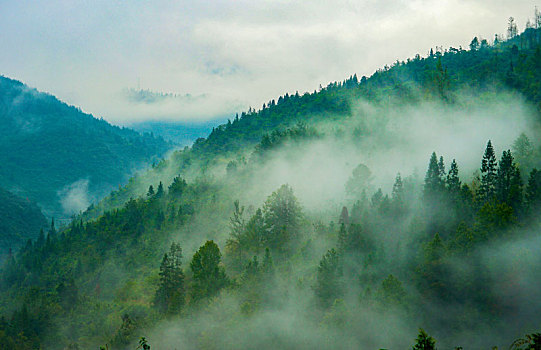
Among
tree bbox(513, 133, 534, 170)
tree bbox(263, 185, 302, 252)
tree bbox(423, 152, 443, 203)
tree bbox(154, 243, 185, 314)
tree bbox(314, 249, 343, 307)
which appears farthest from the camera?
tree bbox(263, 185, 302, 252)

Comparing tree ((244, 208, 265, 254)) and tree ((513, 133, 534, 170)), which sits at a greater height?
tree ((513, 133, 534, 170))

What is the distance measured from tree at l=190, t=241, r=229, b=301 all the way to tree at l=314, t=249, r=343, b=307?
25977mm

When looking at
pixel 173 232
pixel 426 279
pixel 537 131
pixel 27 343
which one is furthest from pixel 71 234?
pixel 537 131

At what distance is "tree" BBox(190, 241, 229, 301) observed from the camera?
4382 inches

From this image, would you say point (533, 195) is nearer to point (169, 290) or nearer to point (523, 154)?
point (523, 154)

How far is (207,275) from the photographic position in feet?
371

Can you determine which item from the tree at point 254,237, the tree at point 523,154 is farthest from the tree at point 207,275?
the tree at point 523,154

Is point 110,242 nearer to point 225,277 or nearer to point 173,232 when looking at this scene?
point 173,232

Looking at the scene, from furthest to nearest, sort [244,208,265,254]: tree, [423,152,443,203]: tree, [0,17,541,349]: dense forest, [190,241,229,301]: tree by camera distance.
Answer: [244,208,265,254]: tree
[423,152,443,203]: tree
[190,241,229,301]: tree
[0,17,541,349]: dense forest

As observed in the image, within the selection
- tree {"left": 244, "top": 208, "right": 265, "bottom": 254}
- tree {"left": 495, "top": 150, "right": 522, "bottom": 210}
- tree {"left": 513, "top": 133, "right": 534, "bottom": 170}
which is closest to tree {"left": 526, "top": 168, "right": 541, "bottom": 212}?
tree {"left": 495, "top": 150, "right": 522, "bottom": 210}

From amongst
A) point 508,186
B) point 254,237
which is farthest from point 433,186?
point 254,237

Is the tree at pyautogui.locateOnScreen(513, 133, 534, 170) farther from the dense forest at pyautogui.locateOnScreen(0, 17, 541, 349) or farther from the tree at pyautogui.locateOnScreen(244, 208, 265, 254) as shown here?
the tree at pyautogui.locateOnScreen(244, 208, 265, 254)

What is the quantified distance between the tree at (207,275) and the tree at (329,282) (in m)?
26.0

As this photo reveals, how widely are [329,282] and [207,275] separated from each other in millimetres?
32130
